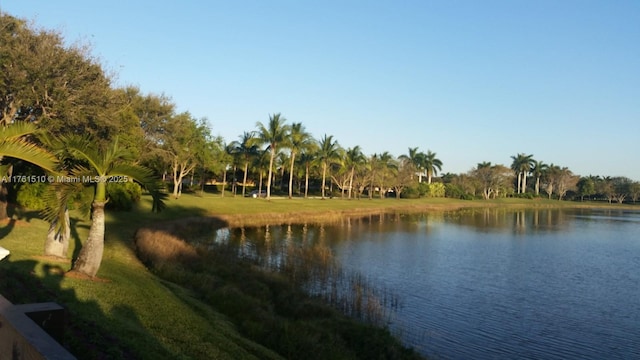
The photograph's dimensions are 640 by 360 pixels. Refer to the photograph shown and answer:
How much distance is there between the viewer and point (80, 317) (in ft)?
30.2

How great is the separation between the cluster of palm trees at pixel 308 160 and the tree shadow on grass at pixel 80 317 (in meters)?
55.8

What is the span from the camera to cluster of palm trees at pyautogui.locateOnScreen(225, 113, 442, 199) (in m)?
70.0

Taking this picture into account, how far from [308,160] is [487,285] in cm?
6464

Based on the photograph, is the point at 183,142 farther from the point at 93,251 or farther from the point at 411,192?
the point at 411,192

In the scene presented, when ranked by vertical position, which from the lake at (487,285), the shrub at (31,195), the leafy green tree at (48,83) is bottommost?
the lake at (487,285)

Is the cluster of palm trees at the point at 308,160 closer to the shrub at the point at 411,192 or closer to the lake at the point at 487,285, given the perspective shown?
the shrub at the point at 411,192

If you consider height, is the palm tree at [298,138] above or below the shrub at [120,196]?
above

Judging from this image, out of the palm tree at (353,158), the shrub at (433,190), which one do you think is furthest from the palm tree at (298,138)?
the shrub at (433,190)

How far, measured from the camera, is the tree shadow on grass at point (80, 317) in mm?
7887

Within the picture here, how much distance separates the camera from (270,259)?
2683 cm

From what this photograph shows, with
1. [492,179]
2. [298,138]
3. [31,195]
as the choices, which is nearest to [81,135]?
[31,195]

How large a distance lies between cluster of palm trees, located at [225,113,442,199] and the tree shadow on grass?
55.8m

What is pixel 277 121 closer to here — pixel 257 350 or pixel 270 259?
pixel 270 259

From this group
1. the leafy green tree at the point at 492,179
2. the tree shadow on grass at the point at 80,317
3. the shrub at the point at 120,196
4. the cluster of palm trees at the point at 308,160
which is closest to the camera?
the tree shadow on grass at the point at 80,317
